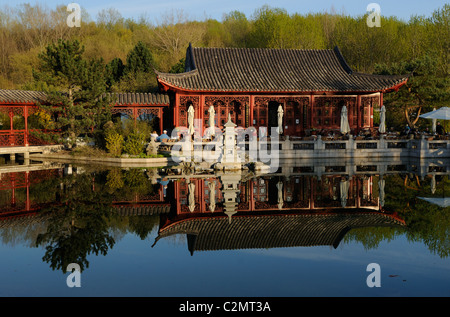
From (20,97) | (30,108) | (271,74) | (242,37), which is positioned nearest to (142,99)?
(30,108)

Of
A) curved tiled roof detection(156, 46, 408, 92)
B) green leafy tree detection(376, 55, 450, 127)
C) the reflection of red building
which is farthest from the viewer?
green leafy tree detection(376, 55, 450, 127)

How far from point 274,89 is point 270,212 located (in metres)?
14.0

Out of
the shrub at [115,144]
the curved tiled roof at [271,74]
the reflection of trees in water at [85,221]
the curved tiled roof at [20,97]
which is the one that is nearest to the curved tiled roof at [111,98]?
the curved tiled roof at [20,97]

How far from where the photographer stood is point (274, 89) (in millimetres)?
24656

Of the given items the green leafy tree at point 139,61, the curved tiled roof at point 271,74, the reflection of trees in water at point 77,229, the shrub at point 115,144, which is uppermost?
the green leafy tree at point 139,61

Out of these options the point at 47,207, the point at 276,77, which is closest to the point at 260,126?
the point at 276,77

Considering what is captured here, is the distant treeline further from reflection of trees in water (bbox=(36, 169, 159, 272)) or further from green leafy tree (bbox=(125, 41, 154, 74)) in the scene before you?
reflection of trees in water (bbox=(36, 169, 159, 272))

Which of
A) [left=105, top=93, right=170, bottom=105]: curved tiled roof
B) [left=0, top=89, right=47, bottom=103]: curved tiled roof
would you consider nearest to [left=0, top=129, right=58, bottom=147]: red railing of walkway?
[left=0, top=89, right=47, bottom=103]: curved tiled roof

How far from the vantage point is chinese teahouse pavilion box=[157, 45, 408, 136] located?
24.9 meters

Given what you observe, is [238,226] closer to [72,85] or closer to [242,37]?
[72,85]

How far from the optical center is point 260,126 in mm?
26344

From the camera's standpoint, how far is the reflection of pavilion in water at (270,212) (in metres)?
9.37

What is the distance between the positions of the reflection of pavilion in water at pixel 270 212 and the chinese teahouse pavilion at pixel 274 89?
960 cm

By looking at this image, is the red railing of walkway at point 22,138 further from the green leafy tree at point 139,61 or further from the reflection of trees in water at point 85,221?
the green leafy tree at point 139,61
